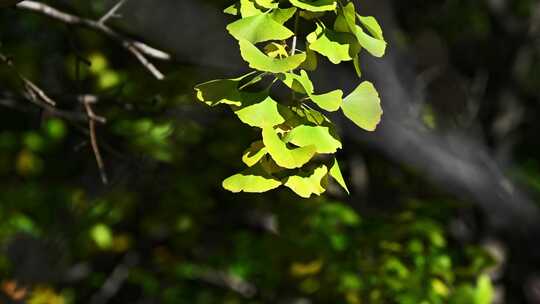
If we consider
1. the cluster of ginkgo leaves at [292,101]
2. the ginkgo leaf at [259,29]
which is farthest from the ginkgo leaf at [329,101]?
the ginkgo leaf at [259,29]

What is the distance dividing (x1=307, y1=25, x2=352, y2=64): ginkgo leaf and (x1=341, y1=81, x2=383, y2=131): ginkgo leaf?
0.10m

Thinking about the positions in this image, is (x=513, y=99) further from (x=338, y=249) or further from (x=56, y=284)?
(x=56, y=284)

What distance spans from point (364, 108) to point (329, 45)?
5.5 inches

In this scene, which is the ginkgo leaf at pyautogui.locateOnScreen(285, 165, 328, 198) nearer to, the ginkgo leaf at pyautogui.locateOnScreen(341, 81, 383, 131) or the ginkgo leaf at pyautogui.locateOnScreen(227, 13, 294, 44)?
the ginkgo leaf at pyautogui.locateOnScreen(341, 81, 383, 131)

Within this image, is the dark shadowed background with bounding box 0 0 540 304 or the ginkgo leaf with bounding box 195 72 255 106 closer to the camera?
the ginkgo leaf with bounding box 195 72 255 106

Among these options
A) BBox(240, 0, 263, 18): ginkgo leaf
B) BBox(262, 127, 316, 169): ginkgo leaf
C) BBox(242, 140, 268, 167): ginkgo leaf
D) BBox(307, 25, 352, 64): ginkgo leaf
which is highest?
BBox(240, 0, 263, 18): ginkgo leaf

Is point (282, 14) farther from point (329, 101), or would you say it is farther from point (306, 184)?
point (306, 184)

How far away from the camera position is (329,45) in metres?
1.34

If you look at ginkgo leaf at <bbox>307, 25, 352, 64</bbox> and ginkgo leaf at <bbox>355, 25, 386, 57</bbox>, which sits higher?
ginkgo leaf at <bbox>307, 25, 352, 64</bbox>

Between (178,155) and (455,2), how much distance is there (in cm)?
214

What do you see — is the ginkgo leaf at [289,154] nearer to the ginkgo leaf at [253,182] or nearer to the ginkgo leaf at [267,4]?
the ginkgo leaf at [253,182]

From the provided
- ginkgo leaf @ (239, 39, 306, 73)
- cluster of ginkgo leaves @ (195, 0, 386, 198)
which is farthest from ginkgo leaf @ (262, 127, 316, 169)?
ginkgo leaf @ (239, 39, 306, 73)

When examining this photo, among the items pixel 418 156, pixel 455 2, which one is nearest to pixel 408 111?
pixel 418 156

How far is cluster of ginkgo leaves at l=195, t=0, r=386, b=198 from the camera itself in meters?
1.29
